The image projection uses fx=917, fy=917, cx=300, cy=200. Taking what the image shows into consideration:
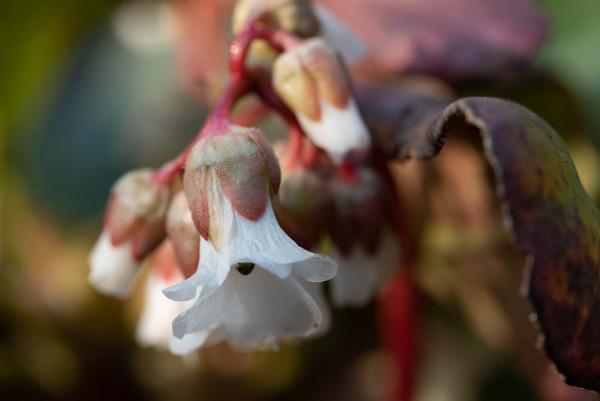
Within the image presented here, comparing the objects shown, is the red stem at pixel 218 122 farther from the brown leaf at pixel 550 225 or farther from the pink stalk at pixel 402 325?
the pink stalk at pixel 402 325

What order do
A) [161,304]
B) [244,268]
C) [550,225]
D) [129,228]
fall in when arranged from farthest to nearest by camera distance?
[161,304]
[129,228]
[244,268]
[550,225]

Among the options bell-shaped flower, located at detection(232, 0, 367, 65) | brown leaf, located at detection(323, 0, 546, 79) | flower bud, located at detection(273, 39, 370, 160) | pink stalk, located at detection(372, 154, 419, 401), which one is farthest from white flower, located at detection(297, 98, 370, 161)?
brown leaf, located at detection(323, 0, 546, 79)

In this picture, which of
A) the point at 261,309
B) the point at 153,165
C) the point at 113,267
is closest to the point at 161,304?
the point at 113,267

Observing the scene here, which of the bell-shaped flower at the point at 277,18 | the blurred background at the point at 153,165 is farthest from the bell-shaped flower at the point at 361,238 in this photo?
the blurred background at the point at 153,165

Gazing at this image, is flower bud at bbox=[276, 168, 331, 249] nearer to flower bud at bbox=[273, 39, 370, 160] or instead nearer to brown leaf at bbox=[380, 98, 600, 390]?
flower bud at bbox=[273, 39, 370, 160]

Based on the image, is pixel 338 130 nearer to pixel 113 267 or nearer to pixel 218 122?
pixel 218 122
